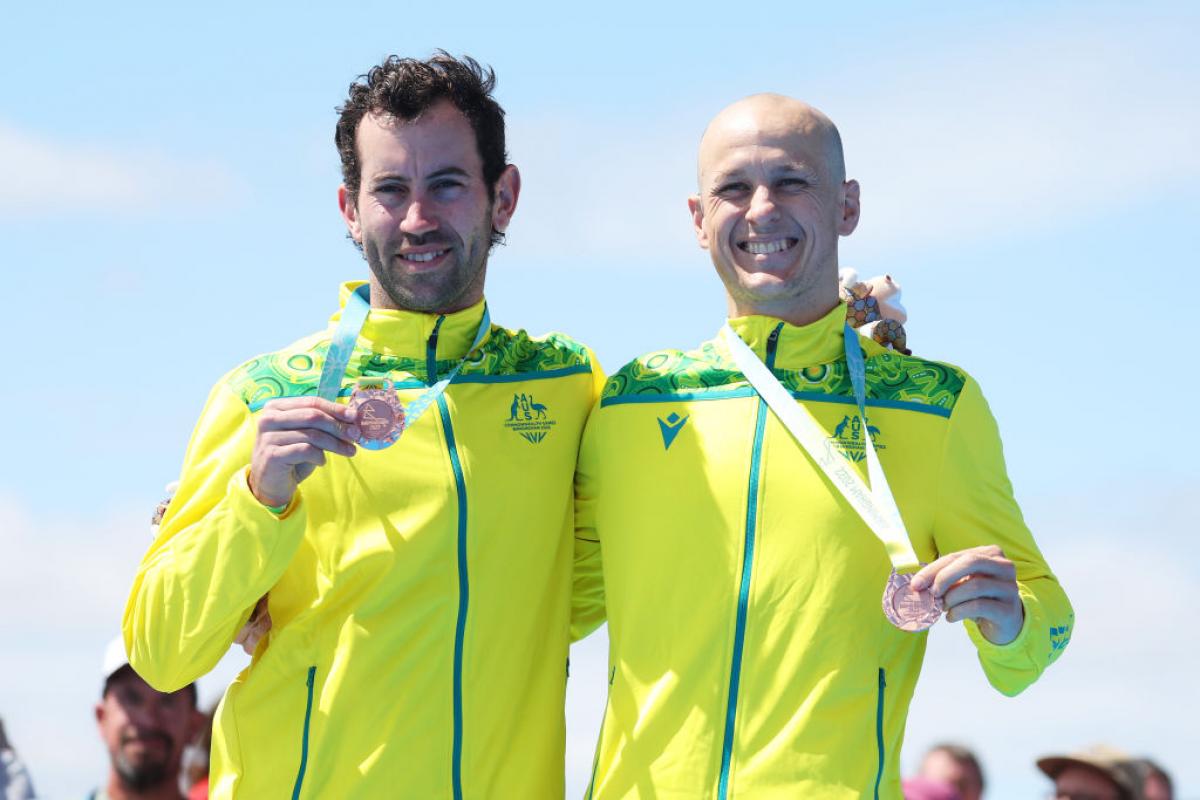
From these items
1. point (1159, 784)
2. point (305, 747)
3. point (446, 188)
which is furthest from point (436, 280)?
point (1159, 784)

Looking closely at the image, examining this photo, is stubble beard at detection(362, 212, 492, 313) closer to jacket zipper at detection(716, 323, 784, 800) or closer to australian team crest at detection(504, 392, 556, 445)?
australian team crest at detection(504, 392, 556, 445)

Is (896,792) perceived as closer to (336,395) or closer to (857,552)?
(857,552)

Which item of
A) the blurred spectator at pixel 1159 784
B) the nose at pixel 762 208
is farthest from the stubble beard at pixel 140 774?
the blurred spectator at pixel 1159 784

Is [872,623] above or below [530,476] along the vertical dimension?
below

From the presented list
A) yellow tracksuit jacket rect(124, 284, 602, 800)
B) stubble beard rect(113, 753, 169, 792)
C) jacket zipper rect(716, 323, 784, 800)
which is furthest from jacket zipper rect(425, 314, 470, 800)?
stubble beard rect(113, 753, 169, 792)

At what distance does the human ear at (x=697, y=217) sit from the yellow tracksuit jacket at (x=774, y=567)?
425 mm

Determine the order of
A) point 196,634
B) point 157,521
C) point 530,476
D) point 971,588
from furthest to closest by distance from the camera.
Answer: point 157,521 → point 530,476 → point 196,634 → point 971,588

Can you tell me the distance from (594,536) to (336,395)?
1.08 meters

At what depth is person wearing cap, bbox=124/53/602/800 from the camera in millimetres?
5707

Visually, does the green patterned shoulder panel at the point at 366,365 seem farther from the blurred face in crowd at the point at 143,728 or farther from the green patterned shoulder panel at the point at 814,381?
the blurred face in crowd at the point at 143,728

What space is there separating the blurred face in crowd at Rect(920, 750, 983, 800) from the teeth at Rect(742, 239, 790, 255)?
18.8ft

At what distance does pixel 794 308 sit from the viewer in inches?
243

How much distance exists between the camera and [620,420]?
6.14 meters

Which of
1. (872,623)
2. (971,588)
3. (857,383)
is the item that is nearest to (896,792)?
(872,623)
